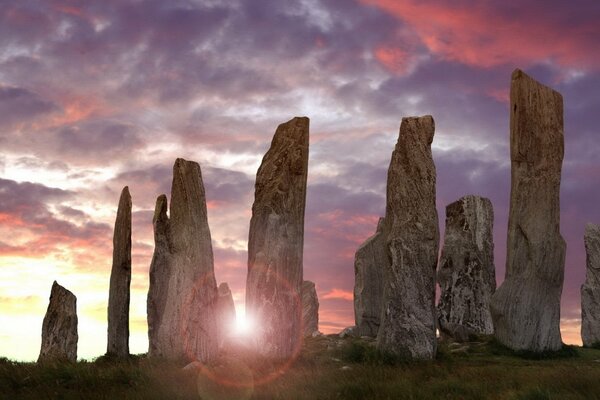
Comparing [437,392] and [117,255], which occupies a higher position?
[117,255]

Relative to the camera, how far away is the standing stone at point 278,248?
62.5 feet

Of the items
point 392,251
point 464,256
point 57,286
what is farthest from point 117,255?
point 464,256

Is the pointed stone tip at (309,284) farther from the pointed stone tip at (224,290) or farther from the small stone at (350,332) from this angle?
the small stone at (350,332)

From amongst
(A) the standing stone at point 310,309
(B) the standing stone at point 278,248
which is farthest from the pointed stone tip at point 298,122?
(A) the standing stone at point 310,309

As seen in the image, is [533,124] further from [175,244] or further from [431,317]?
[175,244]

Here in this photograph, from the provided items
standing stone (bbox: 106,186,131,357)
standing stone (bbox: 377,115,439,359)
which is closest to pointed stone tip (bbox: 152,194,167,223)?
standing stone (bbox: 106,186,131,357)

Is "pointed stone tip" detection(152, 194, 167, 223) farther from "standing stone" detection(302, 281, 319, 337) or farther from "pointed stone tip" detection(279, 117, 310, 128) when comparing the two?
"standing stone" detection(302, 281, 319, 337)

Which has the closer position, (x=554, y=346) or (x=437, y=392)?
(x=437, y=392)

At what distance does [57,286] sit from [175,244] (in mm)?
4678

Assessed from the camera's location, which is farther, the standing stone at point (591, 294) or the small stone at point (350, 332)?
the small stone at point (350, 332)

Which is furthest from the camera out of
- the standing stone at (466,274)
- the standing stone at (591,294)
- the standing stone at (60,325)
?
the standing stone at (591,294)

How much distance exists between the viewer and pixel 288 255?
19422mm

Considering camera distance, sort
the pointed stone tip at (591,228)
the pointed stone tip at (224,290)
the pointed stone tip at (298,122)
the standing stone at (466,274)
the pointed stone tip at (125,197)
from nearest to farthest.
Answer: the pointed stone tip at (298,122) → the pointed stone tip at (125,197) → the standing stone at (466,274) → the pointed stone tip at (591,228) → the pointed stone tip at (224,290)

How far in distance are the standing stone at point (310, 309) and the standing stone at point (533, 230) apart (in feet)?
54.3
